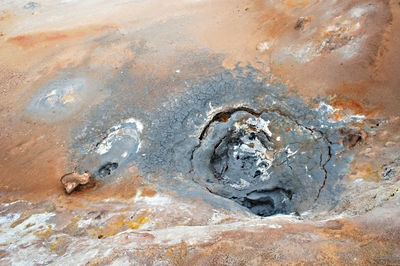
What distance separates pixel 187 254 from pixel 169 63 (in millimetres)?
5411

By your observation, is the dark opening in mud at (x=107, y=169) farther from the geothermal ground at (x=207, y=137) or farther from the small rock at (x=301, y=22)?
the small rock at (x=301, y=22)

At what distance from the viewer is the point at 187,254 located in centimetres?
299

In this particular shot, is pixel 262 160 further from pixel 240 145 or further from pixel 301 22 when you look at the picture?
pixel 301 22

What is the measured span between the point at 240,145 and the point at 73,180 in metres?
3.07

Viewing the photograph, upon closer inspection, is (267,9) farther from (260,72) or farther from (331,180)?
(331,180)

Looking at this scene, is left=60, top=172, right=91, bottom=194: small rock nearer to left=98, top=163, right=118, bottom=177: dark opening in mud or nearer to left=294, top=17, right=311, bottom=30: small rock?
left=98, top=163, right=118, bottom=177: dark opening in mud

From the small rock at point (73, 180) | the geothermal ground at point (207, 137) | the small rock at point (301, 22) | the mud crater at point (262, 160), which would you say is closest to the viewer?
the geothermal ground at point (207, 137)

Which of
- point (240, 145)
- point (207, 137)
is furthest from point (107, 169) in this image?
point (240, 145)

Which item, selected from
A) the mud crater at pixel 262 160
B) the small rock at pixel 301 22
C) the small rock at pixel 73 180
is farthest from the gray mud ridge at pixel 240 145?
the small rock at pixel 301 22

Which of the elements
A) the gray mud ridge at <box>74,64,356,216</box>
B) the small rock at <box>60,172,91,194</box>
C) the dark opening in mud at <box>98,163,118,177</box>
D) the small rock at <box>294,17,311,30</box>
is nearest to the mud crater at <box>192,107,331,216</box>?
the gray mud ridge at <box>74,64,356,216</box>

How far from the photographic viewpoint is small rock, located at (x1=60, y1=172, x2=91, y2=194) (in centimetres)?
513

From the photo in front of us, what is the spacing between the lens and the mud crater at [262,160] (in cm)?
502

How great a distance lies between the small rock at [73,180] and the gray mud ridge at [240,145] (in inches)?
10.4

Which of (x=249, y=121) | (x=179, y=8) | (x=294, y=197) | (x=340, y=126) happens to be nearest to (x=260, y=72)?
(x=249, y=121)
